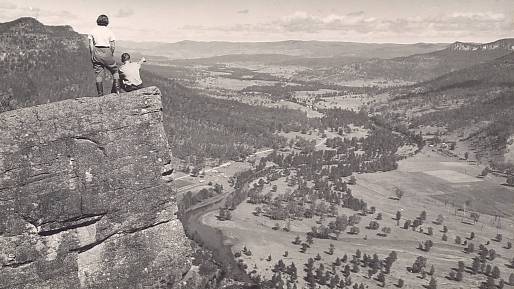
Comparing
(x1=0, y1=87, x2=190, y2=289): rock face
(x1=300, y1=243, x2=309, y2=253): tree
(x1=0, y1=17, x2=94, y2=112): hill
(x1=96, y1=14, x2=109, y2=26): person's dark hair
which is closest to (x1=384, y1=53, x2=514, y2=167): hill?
(x1=300, y1=243, x2=309, y2=253): tree

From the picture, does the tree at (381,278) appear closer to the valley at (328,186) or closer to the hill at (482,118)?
the valley at (328,186)

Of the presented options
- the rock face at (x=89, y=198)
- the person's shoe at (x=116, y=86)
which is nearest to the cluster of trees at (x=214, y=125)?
the person's shoe at (x=116, y=86)

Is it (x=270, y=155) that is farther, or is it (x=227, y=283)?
(x=270, y=155)

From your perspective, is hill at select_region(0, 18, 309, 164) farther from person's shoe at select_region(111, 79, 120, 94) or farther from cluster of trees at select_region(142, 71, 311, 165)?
person's shoe at select_region(111, 79, 120, 94)

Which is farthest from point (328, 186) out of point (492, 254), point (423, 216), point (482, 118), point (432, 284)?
point (482, 118)

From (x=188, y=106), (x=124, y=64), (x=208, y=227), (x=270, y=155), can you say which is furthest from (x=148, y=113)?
(x=188, y=106)

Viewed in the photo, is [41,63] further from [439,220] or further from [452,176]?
[439,220]

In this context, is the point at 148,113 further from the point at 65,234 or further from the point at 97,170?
the point at 65,234
